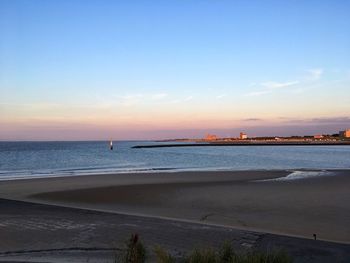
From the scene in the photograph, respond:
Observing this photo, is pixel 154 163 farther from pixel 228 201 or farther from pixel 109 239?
pixel 109 239

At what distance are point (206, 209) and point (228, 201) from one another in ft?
6.90

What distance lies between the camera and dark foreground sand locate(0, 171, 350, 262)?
398 inches

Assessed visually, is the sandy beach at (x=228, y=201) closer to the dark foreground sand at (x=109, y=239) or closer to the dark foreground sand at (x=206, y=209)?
the dark foreground sand at (x=206, y=209)

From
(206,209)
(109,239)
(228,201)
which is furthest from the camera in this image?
(228,201)

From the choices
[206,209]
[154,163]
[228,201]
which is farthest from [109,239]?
[154,163]

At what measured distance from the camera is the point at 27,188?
2288cm

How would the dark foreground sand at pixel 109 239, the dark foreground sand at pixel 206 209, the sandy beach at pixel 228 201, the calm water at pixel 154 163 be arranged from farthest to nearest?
the calm water at pixel 154 163 → the sandy beach at pixel 228 201 → the dark foreground sand at pixel 206 209 → the dark foreground sand at pixel 109 239

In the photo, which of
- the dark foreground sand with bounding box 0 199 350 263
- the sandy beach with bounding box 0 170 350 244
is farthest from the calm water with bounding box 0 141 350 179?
the dark foreground sand with bounding box 0 199 350 263

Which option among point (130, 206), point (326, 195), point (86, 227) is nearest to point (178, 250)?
point (86, 227)

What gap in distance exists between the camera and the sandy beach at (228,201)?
12.6 metres

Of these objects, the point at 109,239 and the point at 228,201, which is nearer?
the point at 109,239

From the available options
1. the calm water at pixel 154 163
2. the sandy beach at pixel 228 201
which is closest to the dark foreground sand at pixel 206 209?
the sandy beach at pixel 228 201

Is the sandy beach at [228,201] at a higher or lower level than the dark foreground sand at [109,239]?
lower

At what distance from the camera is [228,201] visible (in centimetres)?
1734
